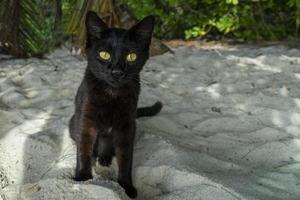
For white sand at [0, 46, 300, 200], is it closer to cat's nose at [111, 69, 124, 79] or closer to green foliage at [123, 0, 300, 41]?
cat's nose at [111, 69, 124, 79]

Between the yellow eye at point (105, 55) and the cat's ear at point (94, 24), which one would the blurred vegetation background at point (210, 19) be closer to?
the cat's ear at point (94, 24)

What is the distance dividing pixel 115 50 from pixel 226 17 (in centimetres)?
440

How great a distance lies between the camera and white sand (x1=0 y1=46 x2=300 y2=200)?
2752mm

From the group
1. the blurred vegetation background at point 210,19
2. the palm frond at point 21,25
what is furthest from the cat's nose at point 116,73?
the blurred vegetation background at point 210,19

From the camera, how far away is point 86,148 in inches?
114

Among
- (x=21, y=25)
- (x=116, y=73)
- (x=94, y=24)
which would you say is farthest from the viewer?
(x=21, y=25)

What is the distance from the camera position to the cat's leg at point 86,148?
2865 millimetres

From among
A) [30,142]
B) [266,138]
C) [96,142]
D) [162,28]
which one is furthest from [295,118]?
[162,28]

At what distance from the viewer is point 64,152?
10.7 ft

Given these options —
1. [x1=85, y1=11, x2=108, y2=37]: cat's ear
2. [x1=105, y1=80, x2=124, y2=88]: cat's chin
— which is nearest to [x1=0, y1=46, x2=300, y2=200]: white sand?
[x1=105, y1=80, x2=124, y2=88]: cat's chin

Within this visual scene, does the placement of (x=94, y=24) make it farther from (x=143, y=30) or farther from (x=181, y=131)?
(x=181, y=131)

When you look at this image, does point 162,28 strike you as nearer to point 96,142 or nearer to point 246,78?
point 246,78

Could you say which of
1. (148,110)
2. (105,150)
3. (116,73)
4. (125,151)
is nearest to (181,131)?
(148,110)

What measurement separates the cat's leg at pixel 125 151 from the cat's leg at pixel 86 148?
0.50 feet
